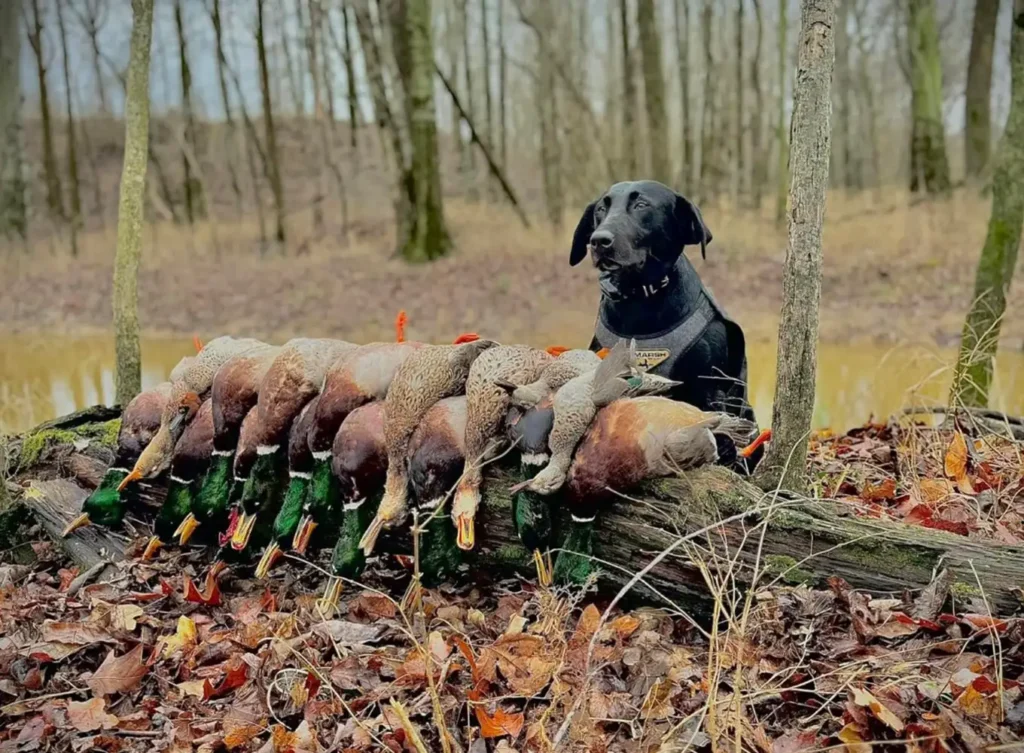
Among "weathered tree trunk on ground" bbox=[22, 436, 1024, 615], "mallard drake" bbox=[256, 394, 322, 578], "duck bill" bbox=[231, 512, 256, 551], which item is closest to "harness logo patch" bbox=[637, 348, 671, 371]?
"weathered tree trunk on ground" bbox=[22, 436, 1024, 615]

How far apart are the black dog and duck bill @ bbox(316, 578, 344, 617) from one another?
4.42 ft

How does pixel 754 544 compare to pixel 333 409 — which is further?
pixel 333 409

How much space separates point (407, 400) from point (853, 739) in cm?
171

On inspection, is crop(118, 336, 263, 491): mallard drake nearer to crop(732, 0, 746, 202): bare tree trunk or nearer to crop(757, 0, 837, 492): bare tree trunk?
crop(757, 0, 837, 492): bare tree trunk

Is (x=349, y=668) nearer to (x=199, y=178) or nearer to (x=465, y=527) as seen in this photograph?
(x=465, y=527)

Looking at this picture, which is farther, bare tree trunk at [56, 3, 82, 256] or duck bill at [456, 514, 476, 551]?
bare tree trunk at [56, 3, 82, 256]

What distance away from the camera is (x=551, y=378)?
2.90 m

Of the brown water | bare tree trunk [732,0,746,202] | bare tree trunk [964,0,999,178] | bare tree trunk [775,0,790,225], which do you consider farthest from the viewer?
bare tree trunk [732,0,746,202]

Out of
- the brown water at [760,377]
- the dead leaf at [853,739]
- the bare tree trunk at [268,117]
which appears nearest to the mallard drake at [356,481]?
the dead leaf at [853,739]

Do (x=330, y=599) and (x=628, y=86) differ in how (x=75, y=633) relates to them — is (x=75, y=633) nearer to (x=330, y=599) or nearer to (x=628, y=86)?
(x=330, y=599)

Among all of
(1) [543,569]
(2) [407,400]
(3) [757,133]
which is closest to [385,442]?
(2) [407,400]

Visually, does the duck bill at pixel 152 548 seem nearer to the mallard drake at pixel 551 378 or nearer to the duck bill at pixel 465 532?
the duck bill at pixel 465 532

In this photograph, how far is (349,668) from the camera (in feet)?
8.31

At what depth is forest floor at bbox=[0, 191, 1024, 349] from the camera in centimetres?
1122
